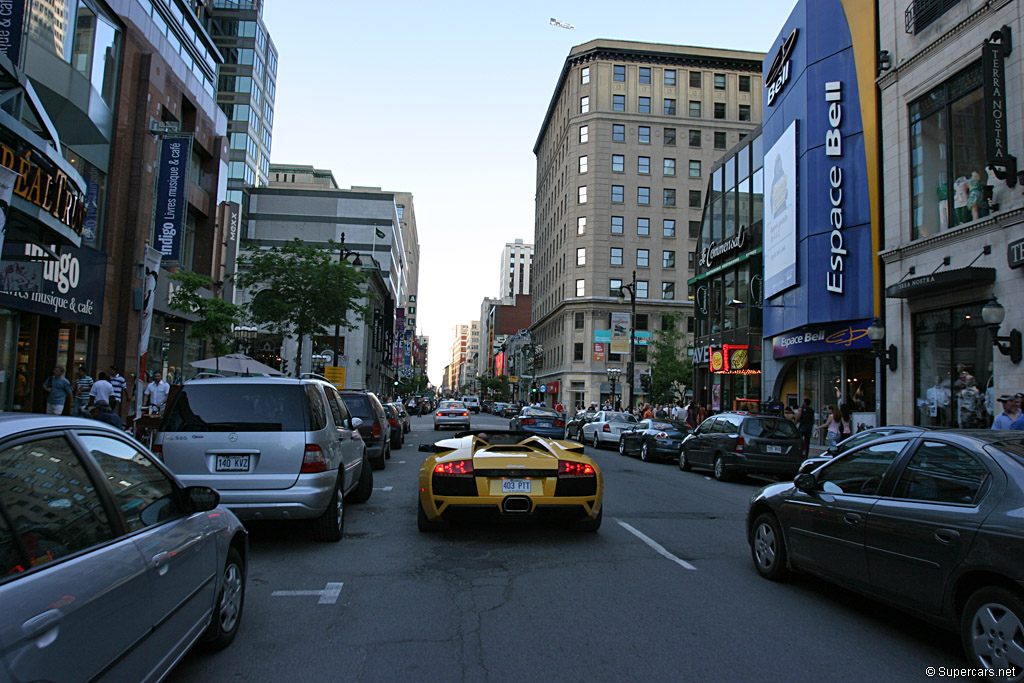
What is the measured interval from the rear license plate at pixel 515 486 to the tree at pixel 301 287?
19138 millimetres

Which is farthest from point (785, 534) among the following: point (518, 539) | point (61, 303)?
point (61, 303)

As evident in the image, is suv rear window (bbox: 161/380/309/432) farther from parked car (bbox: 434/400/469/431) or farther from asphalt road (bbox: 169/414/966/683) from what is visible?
parked car (bbox: 434/400/469/431)

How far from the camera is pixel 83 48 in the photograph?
1919cm

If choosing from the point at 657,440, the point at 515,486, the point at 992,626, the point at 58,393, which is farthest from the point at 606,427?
the point at 992,626

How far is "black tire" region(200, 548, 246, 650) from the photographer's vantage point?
4.24m

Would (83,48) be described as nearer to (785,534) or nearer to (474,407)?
(785,534)

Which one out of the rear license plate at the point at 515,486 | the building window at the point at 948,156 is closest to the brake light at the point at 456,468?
the rear license plate at the point at 515,486

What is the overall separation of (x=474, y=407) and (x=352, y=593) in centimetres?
8451

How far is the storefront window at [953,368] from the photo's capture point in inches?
651

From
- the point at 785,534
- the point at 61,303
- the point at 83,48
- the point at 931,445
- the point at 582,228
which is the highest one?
the point at 582,228

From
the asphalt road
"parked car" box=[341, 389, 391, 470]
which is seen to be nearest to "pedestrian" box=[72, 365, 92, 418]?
"parked car" box=[341, 389, 391, 470]

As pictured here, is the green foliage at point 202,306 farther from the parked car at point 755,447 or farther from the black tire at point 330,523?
the black tire at point 330,523

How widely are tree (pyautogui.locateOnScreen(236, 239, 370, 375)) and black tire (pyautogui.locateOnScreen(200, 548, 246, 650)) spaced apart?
2147cm

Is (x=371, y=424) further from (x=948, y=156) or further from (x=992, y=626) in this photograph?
(x=948, y=156)
